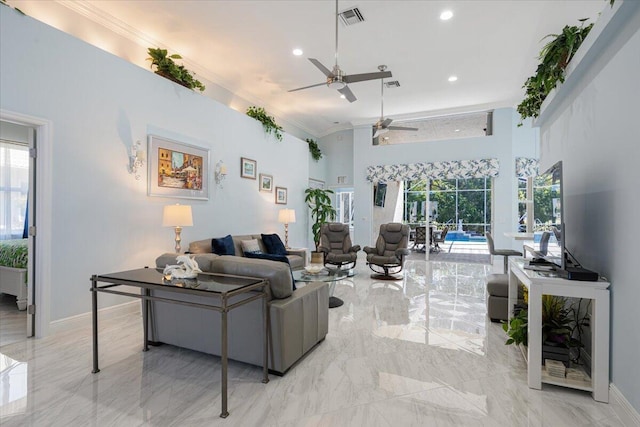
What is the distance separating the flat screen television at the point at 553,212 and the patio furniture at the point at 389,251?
9.30ft

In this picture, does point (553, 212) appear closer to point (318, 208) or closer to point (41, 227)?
point (41, 227)

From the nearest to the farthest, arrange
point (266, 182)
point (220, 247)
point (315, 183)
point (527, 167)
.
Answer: point (220, 247)
point (266, 182)
point (527, 167)
point (315, 183)

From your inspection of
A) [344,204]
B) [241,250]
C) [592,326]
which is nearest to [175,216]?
[241,250]

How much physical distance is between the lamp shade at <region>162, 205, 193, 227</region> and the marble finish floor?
1.25 metres

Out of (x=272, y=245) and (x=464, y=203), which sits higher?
(x=464, y=203)

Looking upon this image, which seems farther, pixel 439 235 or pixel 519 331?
pixel 439 235

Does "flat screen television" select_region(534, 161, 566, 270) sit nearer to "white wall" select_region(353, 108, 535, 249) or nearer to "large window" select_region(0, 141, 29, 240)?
"white wall" select_region(353, 108, 535, 249)

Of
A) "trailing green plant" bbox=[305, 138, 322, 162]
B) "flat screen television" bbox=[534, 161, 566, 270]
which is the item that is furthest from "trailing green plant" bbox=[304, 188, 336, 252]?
"flat screen television" bbox=[534, 161, 566, 270]

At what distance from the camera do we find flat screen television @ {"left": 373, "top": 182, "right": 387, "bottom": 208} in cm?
860

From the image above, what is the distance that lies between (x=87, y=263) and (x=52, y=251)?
367 mm

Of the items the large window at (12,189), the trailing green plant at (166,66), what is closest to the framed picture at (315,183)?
the trailing green plant at (166,66)

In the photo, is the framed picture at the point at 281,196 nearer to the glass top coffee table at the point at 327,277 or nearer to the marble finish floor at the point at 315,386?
the glass top coffee table at the point at 327,277

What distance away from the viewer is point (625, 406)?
1.82m

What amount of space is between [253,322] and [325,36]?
3.97 meters
